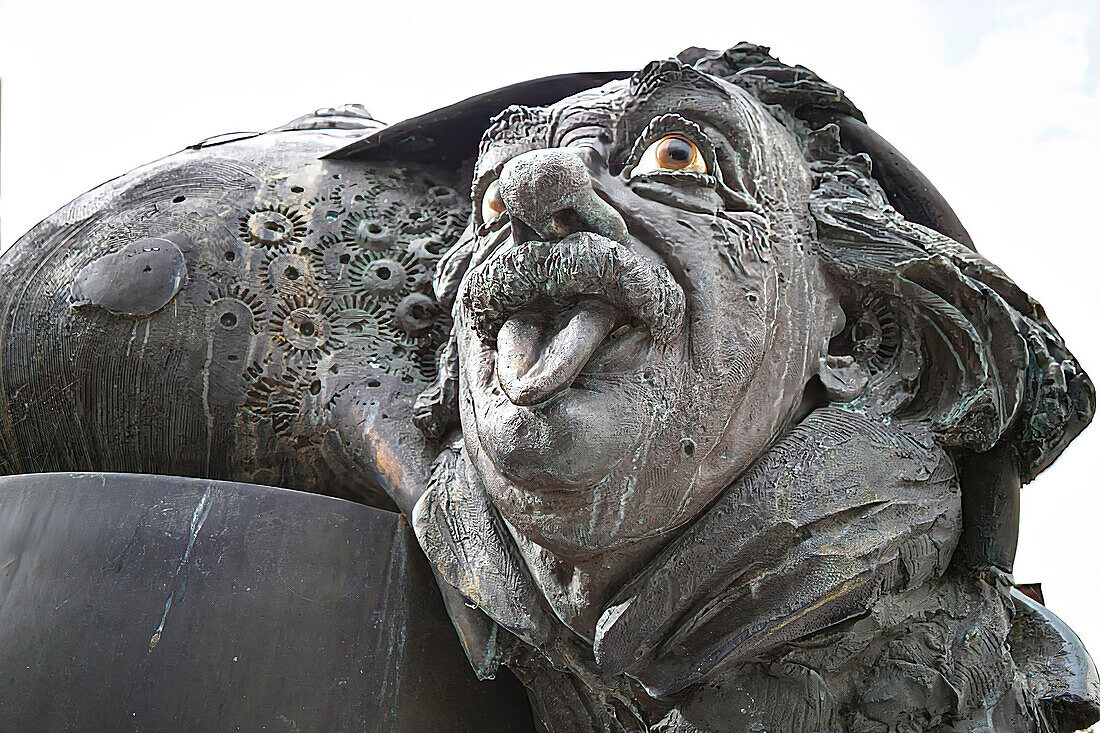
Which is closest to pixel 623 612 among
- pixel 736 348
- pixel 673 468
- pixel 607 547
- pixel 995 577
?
pixel 607 547

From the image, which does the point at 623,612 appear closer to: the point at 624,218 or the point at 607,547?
the point at 607,547

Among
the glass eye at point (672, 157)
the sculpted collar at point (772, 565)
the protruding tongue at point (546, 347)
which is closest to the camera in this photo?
the protruding tongue at point (546, 347)

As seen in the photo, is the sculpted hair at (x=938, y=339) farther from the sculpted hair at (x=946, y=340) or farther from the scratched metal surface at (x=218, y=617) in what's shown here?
the scratched metal surface at (x=218, y=617)

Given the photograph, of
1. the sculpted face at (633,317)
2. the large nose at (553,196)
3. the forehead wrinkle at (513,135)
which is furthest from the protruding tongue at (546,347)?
the forehead wrinkle at (513,135)

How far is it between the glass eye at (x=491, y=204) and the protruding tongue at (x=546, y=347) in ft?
0.90

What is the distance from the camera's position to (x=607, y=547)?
1.80 metres

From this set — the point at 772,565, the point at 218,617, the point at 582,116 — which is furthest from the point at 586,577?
the point at 582,116

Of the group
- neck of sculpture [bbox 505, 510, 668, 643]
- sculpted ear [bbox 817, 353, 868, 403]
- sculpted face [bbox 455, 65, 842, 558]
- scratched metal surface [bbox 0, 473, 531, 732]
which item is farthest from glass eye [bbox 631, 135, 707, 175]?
scratched metal surface [bbox 0, 473, 531, 732]

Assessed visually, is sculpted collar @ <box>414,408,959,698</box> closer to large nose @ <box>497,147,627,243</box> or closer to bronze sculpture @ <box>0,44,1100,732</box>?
bronze sculpture @ <box>0,44,1100,732</box>

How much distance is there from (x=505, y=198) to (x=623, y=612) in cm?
70

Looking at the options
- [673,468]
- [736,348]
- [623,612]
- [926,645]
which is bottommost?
[926,645]

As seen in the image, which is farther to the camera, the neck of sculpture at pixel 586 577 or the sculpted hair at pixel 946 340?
the sculpted hair at pixel 946 340

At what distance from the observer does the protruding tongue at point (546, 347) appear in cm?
171

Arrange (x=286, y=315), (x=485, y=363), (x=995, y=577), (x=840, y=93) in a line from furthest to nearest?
(x=286, y=315) < (x=840, y=93) < (x=995, y=577) < (x=485, y=363)
